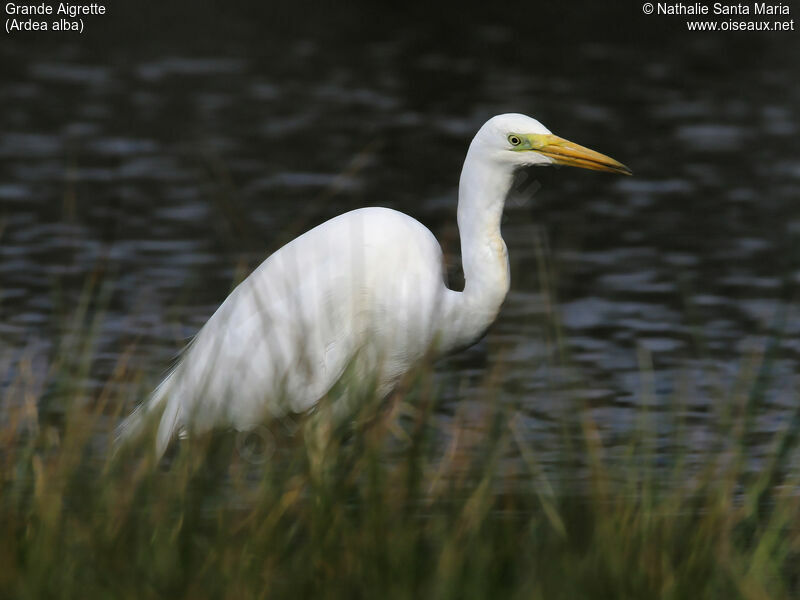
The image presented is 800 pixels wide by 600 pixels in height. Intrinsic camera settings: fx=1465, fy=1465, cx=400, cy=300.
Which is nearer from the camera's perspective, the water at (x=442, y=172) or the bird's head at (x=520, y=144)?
the bird's head at (x=520, y=144)

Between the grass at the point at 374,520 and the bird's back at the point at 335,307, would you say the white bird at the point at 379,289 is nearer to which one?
the bird's back at the point at 335,307

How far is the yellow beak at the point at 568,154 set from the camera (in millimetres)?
4969

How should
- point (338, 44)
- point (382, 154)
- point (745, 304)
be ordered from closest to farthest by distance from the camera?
1. point (745, 304)
2. point (382, 154)
3. point (338, 44)

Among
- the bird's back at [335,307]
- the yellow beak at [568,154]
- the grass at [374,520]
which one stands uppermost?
the yellow beak at [568,154]

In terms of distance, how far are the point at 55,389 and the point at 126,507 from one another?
452mm

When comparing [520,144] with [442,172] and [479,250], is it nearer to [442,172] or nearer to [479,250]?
[479,250]

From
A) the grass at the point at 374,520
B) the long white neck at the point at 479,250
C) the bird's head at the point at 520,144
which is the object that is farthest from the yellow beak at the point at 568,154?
the grass at the point at 374,520

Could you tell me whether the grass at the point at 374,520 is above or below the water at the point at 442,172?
below

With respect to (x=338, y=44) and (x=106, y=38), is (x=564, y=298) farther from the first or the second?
(x=106, y=38)

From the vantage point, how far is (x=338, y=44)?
50.5 ft

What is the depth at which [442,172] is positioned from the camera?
11.1 m

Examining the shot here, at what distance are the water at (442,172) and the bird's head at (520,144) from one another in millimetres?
213

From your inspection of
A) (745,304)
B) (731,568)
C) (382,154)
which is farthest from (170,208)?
(731,568)

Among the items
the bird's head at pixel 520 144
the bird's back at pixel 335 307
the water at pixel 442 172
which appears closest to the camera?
the bird's head at pixel 520 144
